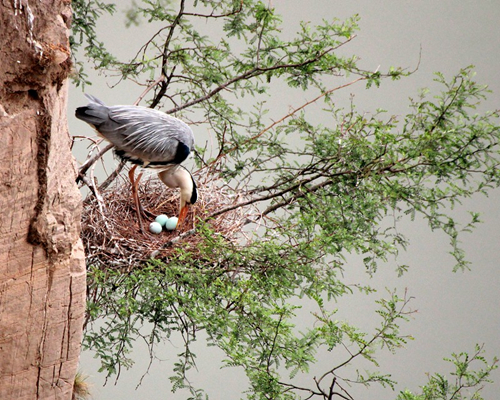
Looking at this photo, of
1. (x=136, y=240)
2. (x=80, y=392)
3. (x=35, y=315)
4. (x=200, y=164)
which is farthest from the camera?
(x=200, y=164)

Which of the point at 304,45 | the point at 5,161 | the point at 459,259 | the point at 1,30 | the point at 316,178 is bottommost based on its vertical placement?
the point at 5,161

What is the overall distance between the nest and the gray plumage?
0.23 metres

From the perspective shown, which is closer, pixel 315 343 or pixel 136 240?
pixel 315 343

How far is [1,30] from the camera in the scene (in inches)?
67.9

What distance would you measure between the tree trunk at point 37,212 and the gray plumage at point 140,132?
668 millimetres

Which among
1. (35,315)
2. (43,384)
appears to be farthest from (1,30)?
(43,384)

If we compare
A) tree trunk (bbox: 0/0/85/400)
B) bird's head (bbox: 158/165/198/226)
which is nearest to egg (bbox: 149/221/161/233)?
bird's head (bbox: 158/165/198/226)

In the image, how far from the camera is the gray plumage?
267cm

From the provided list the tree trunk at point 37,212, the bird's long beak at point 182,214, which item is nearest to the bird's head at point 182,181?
the bird's long beak at point 182,214

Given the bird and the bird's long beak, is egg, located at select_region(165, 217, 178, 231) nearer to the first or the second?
the bird's long beak

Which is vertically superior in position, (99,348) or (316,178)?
(316,178)

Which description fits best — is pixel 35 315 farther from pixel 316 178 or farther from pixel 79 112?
pixel 316 178

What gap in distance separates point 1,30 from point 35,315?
71 cm

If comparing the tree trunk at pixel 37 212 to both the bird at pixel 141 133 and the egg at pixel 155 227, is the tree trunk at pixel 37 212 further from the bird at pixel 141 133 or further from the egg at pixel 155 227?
the egg at pixel 155 227
